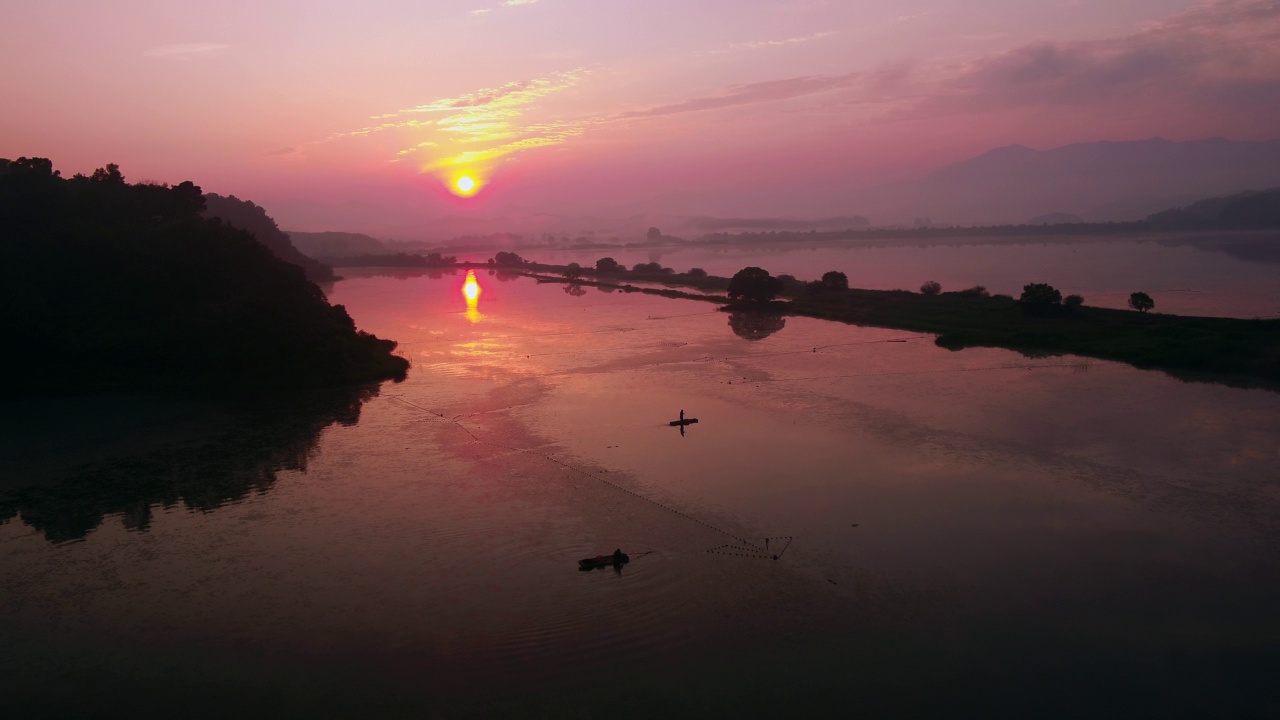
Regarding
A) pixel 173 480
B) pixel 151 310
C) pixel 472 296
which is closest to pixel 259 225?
pixel 472 296

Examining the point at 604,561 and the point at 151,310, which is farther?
the point at 151,310

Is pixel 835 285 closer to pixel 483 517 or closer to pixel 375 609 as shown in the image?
pixel 483 517

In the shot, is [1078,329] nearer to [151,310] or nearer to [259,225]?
[151,310]

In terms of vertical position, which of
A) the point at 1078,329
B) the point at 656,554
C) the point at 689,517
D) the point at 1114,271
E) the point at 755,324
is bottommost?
the point at 656,554

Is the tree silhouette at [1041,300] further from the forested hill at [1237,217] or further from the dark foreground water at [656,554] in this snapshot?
the forested hill at [1237,217]

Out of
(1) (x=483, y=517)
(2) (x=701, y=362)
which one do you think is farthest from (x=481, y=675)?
(2) (x=701, y=362)

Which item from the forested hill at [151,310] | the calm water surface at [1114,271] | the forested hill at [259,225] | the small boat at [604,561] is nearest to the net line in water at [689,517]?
the small boat at [604,561]
